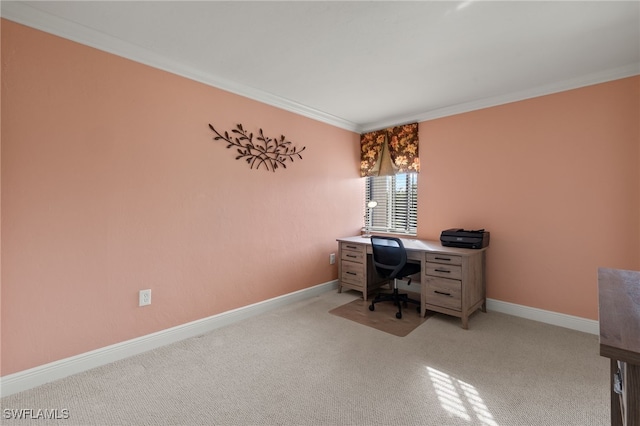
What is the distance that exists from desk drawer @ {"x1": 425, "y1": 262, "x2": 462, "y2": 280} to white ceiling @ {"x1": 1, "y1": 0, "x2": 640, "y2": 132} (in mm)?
1781

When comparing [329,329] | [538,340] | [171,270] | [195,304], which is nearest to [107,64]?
[171,270]

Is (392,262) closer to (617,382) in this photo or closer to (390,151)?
(390,151)

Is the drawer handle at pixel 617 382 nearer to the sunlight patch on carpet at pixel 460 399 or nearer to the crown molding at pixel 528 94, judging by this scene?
the sunlight patch on carpet at pixel 460 399

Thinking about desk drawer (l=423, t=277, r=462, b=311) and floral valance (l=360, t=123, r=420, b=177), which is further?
floral valance (l=360, t=123, r=420, b=177)

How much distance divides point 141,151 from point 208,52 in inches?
37.2

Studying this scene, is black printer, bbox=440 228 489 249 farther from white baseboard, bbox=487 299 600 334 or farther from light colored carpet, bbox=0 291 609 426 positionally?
light colored carpet, bbox=0 291 609 426

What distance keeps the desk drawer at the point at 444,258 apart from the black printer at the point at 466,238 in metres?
0.29

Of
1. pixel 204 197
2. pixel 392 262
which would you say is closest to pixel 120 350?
pixel 204 197

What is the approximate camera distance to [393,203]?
4148 millimetres

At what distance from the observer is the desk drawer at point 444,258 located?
281cm

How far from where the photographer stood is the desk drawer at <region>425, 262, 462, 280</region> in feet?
9.23
